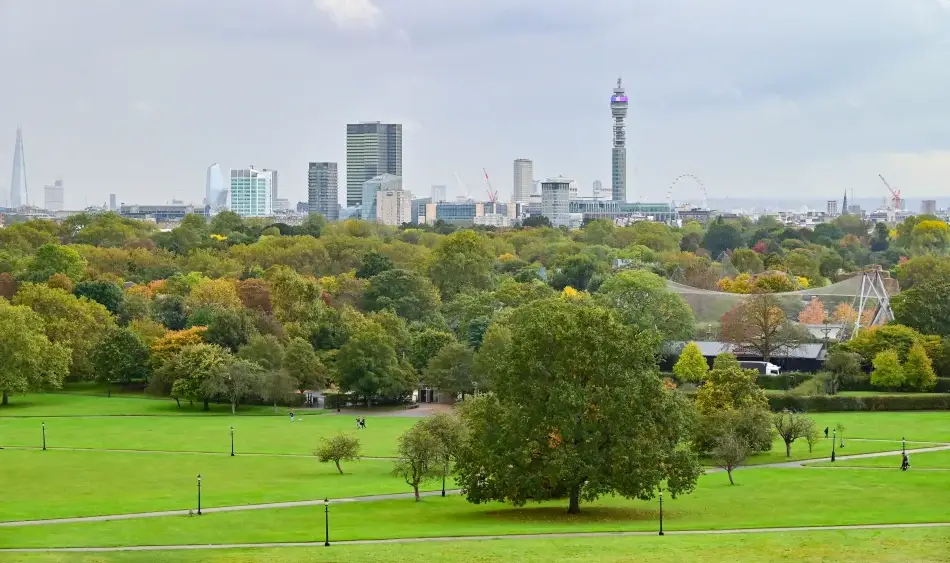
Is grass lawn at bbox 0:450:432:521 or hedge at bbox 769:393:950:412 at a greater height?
hedge at bbox 769:393:950:412

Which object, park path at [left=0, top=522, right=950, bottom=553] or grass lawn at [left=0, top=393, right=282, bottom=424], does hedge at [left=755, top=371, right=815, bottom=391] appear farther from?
park path at [left=0, top=522, right=950, bottom=553]

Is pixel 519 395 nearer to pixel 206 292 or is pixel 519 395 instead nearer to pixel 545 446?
pixel 545 446

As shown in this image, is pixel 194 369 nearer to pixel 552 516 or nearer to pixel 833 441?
pixel 833 441

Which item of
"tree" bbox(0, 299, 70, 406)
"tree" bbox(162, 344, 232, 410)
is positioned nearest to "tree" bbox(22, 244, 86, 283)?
"tree" bbox(0, 299, 70, 406)

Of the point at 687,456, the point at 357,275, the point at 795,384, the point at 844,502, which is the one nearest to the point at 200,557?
the point at 687,456

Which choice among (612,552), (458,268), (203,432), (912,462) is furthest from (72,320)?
(612,552)

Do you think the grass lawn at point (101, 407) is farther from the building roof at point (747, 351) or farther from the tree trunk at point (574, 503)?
the tree trunk at point (574, 503)
